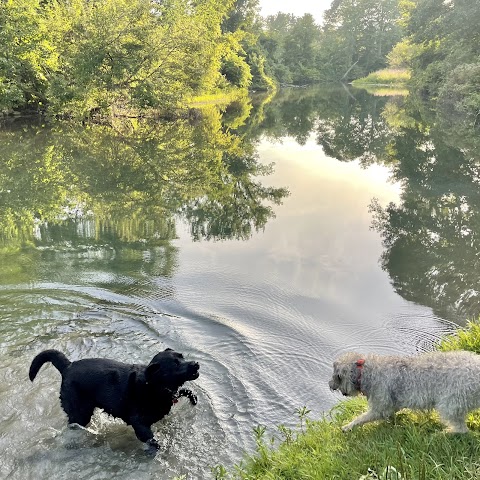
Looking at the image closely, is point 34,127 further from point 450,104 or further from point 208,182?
point 450,104

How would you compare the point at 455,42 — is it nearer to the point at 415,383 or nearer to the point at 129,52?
the point at 129,52

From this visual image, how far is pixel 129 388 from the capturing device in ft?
14.9

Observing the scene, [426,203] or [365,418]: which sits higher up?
[426,203]

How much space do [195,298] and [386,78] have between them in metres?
96.6

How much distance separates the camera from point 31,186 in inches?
589

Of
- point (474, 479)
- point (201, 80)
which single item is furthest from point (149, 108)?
point (474, 479)

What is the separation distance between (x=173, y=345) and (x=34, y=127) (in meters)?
24.9

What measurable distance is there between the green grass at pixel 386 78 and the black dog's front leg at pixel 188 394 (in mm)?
87391

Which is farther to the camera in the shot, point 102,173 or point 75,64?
point 75,64

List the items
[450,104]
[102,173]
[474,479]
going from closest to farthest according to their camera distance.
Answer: [474,479] → [102,173] → [450,104]

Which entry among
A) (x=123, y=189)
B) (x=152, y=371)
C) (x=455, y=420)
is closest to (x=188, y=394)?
(x=152, y=371)

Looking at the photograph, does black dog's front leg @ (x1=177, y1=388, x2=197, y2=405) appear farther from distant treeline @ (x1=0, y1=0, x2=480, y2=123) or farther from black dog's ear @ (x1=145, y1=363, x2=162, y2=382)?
distant treeline @ (x1=0, y1=0, x2=480, y2=123)

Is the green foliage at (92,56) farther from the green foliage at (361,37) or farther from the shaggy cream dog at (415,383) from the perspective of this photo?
the green foliage at (361,37)

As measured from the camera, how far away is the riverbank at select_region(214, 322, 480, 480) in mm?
3309
